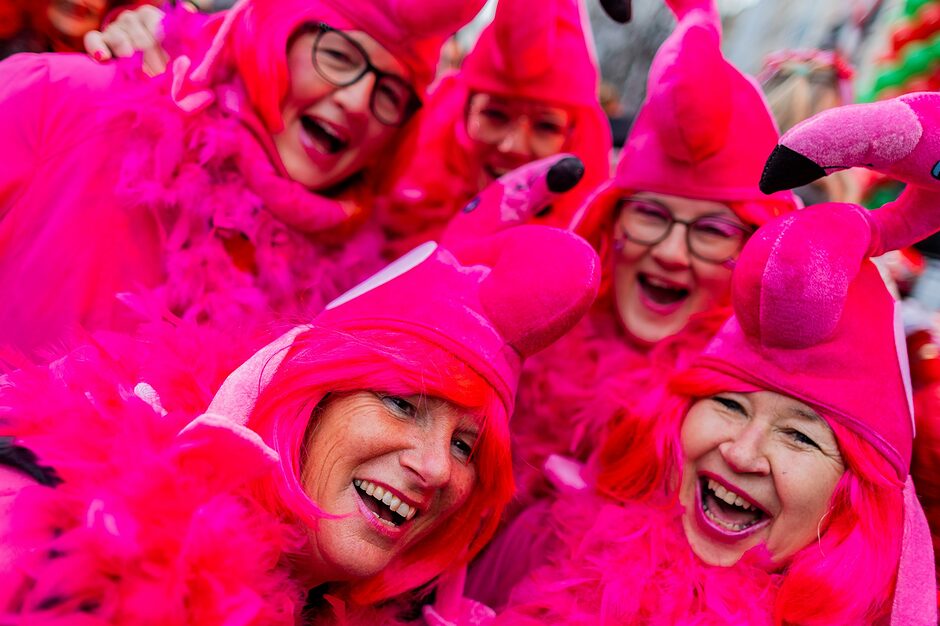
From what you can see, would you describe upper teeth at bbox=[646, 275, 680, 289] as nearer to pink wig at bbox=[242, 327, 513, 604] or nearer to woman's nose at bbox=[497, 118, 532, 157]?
woman's nose at bbox=[497, 118, 532, 157]

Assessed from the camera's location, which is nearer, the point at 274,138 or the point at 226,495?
the point at 226,495

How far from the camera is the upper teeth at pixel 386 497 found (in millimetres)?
1413

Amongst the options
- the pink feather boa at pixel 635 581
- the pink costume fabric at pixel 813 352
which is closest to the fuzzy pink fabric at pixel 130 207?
the pink feather boa at pixel 635 581

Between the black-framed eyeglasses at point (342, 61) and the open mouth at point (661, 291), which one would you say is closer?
the black-framed eyeglasses at point (342, 61)

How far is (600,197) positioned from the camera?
216 centimetres

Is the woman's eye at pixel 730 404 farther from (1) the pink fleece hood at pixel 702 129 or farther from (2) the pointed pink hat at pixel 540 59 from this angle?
(2) the pointed pink hat at pixel 540 59

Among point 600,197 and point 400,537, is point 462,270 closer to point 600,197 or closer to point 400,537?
point 400,537

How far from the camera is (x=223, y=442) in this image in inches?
47.3

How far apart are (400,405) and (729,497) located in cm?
67

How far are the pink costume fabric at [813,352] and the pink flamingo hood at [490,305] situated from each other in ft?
1.13

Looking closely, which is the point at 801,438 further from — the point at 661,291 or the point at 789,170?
the point at 661,291

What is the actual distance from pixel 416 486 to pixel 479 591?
26.0 inches

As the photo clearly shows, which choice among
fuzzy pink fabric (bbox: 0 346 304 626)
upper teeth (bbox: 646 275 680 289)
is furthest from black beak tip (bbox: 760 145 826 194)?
fuzzy pink fabric (bbox: 0 346 304 626)

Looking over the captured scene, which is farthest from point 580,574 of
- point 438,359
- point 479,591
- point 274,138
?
point 274,138
